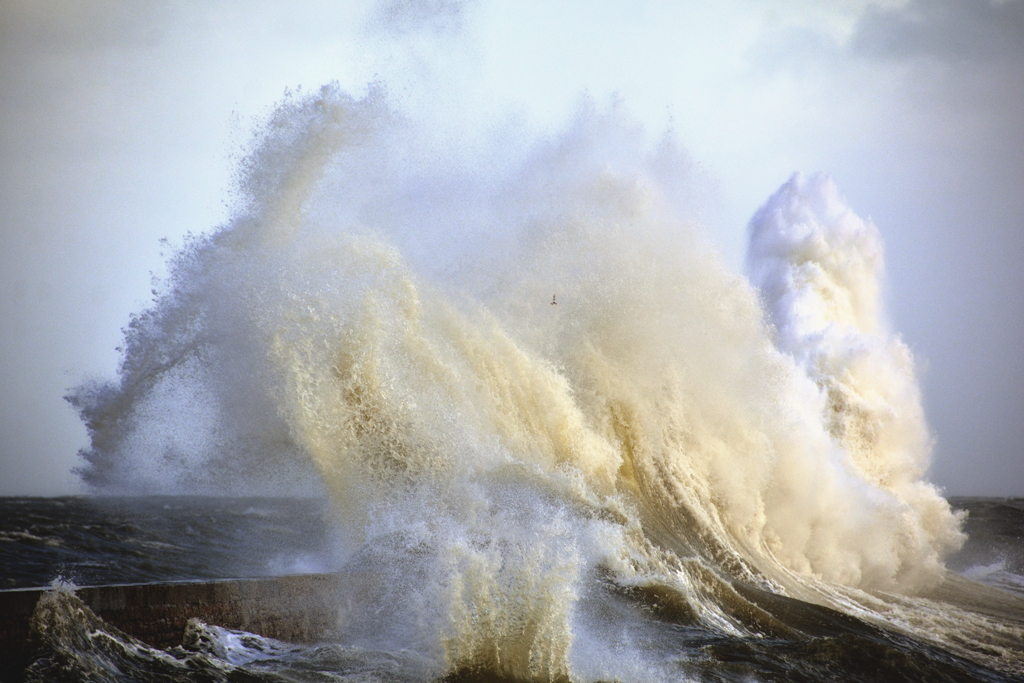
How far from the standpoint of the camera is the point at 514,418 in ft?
43.7

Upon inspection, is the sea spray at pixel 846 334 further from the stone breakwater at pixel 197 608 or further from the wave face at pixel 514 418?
the stone breakwater at pixel 197 608

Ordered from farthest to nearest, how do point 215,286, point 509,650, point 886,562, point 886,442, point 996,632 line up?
point 886,442 < point 886,562 < point 996,632 < point 215,286 < point 509,650

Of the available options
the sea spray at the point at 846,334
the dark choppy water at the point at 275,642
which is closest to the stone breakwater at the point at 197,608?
the dark choppy water at the point at 275,642

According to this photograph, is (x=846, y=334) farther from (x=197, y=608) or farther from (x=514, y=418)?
(x=197, y=608)

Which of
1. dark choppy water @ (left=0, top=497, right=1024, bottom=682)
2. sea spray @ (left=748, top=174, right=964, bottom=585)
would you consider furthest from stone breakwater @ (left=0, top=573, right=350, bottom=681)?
sea spray @ (left=748, top=174, right=964, bottom=585)

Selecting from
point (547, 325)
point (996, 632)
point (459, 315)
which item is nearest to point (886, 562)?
point (996, 632)

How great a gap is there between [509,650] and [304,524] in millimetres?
4776

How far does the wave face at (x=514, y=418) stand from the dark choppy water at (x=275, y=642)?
0.24m

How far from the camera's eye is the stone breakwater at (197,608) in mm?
6148

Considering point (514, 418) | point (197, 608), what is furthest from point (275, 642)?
point (514, 418)

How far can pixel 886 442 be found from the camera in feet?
76.7

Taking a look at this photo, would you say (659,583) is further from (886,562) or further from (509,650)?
(886,562)

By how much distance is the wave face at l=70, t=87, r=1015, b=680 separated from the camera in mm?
9234

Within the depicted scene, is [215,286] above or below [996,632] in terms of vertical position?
above
